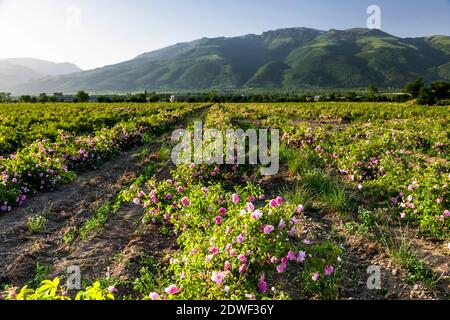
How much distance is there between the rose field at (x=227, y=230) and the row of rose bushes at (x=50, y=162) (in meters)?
0.05

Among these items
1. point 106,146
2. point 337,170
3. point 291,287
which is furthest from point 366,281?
point 106,146

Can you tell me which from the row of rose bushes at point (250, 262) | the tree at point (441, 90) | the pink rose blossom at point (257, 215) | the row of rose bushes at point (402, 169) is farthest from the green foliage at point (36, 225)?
the tree at point (441, 90)

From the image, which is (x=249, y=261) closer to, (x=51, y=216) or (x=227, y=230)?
(x=227, y=230)

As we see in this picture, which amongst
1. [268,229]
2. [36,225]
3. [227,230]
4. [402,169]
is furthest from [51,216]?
[402,169]

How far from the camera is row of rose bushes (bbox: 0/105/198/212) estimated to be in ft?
24.7

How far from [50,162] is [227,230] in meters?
7.14

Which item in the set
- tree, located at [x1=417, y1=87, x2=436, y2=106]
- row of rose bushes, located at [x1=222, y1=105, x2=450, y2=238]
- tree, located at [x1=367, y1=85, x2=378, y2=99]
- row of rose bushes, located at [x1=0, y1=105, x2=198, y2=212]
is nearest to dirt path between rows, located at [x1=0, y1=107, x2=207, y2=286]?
row of rose bushes, located at [x1=0, y1=105, x2=198, y2=212]

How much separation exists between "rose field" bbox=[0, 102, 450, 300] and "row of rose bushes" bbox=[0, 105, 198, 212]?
46 mm

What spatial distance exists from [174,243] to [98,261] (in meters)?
1.21

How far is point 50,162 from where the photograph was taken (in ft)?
29.6

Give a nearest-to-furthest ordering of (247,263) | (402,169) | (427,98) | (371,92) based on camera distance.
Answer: (247,263), (402,169), (427,98), (371,92)

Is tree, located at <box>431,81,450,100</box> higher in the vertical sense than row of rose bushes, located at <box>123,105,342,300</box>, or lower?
higher

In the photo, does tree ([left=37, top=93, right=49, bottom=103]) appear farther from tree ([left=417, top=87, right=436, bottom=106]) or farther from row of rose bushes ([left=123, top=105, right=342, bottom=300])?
row of rose bushes ([left=123, top=105, right=342, bottom=300])

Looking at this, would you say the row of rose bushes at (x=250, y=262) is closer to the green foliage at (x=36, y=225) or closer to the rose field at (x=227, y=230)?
the rose field at (x=227, y=230)
